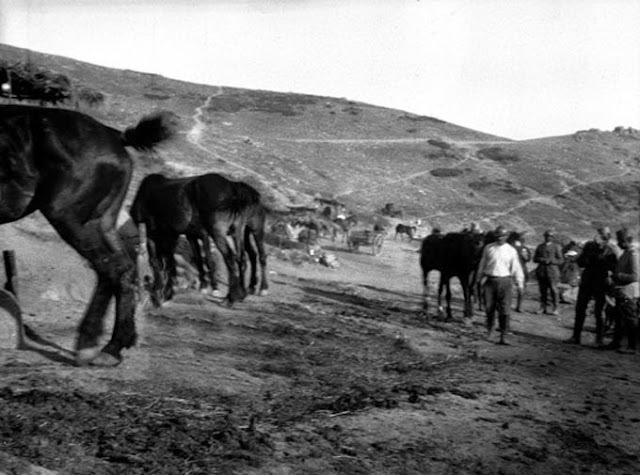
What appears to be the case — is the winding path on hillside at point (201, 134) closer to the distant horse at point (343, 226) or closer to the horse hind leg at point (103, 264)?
the distant horse at point (343, 226)

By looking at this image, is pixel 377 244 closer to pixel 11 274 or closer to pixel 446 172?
pixel 11 274

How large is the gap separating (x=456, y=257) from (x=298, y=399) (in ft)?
26.6

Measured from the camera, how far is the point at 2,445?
414 centimetres

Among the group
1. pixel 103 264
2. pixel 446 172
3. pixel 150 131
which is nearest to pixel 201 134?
pixel 446 172

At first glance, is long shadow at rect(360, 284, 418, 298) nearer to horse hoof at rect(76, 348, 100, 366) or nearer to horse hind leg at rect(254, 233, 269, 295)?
Answer: horse hind leg at rect(254, 233, 269, 295)

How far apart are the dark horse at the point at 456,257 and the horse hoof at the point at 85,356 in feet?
26.9

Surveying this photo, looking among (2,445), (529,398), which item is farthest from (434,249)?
(2,445)

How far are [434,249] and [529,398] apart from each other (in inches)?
278

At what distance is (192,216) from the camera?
12062 mm

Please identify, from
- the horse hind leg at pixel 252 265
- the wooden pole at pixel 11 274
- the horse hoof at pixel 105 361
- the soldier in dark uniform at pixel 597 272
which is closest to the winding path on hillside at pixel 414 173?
the horse hind leg at pixel 252 265

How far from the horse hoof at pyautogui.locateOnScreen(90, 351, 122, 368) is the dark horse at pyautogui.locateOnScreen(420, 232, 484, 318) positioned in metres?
8.03

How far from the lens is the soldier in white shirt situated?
10.9 m

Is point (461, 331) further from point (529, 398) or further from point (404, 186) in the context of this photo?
point (404, 186)

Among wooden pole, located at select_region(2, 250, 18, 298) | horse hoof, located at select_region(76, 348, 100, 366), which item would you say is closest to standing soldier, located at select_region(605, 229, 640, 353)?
horse hoof, located at select_region(76, 348, 100, 366)
